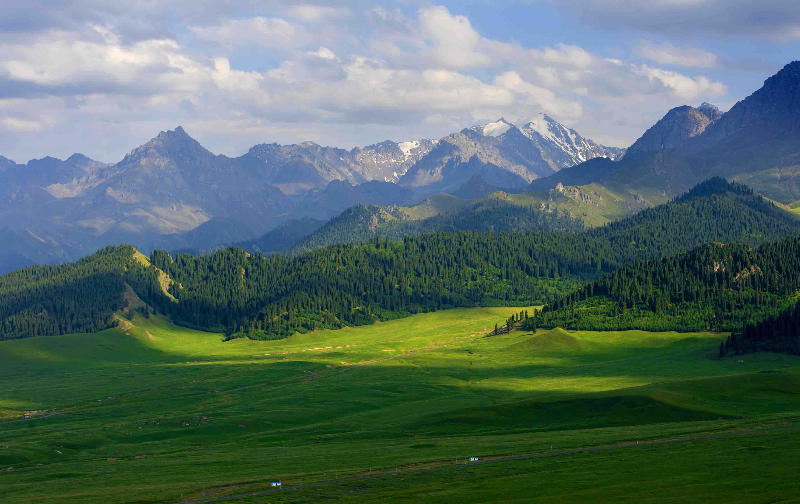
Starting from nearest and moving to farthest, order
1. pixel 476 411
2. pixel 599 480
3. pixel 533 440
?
pixel 599 480 → pixel 533 440 → pixel 476 411

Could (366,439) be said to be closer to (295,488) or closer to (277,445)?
(277,445)

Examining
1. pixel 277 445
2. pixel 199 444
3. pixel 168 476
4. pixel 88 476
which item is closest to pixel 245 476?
pixel 168 476

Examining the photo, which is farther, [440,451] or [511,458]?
[440,451]

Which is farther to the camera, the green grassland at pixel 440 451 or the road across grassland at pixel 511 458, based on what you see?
the road across grassland at pixel 511 458

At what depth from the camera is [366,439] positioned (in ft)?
518

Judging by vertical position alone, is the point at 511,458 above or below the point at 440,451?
above

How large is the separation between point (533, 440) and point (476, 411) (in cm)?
3976

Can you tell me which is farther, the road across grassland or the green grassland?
the road across grassland

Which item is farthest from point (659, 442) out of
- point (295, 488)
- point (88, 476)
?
point (88, 476)

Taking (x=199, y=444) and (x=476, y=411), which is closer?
(x=199, y=444)

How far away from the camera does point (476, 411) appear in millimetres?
176125

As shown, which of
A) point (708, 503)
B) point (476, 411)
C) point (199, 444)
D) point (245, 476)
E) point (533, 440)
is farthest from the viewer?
point (476, 411)

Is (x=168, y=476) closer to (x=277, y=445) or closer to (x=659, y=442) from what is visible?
(x=277, y=445)

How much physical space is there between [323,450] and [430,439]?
2099 cm
